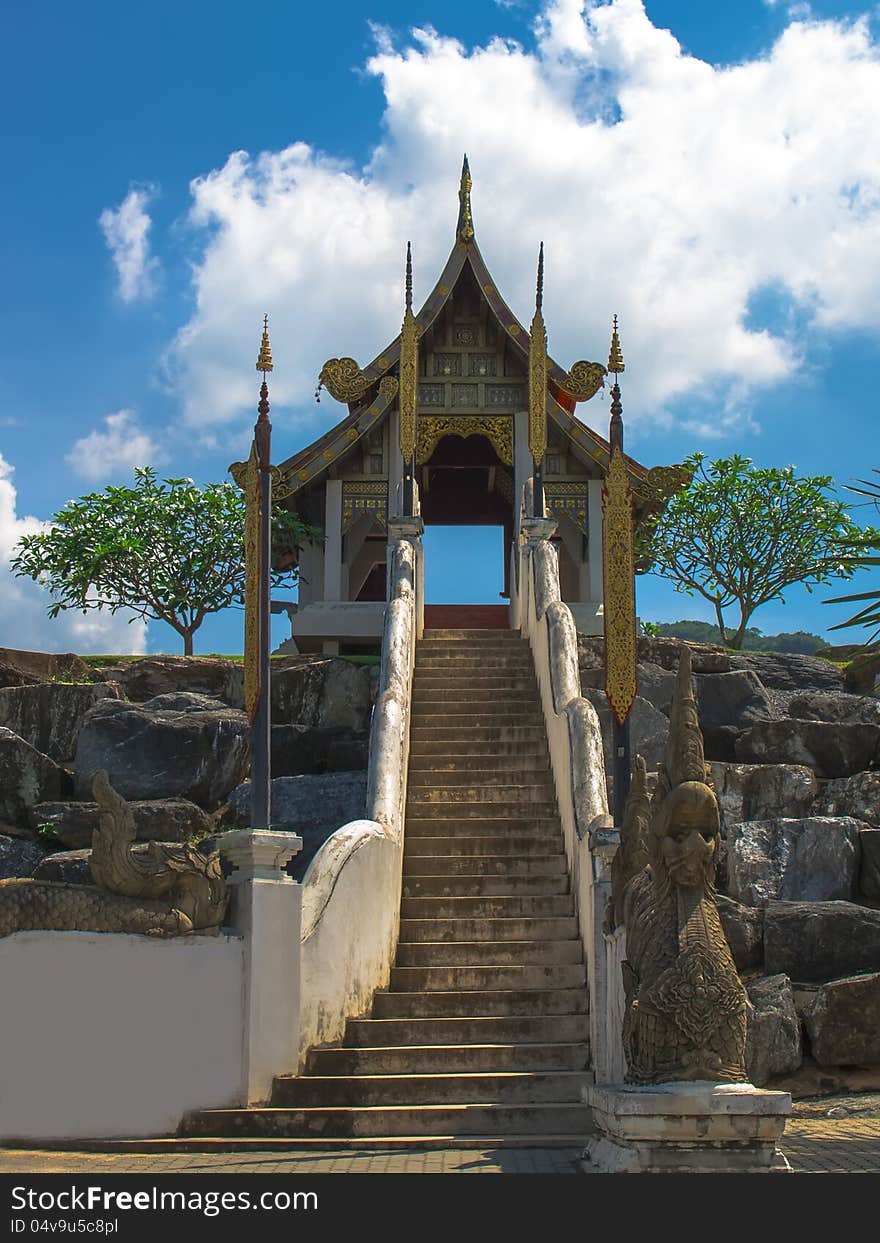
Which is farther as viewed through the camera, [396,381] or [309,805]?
[396,381]

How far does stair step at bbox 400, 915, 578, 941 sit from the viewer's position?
11.1 m

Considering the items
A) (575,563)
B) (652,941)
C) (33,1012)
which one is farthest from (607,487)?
(575,563)

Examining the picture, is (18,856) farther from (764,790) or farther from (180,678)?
(764,790)

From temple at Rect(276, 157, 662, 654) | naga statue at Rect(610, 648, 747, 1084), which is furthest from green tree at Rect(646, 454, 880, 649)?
naga statue at Rect(610, 648, 747, 1084)

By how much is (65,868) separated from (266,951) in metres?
5.30

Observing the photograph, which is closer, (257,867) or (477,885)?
(257,867)

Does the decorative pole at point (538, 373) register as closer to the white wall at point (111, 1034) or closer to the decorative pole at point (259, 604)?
the decorative pole at point (259, 604)

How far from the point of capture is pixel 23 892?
8789mm

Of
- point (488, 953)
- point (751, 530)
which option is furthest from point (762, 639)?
point (488, 953)

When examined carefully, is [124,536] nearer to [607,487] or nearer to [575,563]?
[575,563]

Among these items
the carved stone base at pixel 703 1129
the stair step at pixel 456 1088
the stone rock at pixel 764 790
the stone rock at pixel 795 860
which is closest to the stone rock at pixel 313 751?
the stone rock at pixel 764 790

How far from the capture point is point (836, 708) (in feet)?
58.1

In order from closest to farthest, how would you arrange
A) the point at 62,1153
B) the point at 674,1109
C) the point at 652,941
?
the point at 674,1109
the point at 652,941
the point at 62,1153
